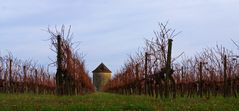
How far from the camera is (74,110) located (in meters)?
12.5

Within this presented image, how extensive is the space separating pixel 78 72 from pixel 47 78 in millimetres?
19287

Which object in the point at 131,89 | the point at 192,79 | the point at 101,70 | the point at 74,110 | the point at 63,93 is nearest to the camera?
the point at 74,110

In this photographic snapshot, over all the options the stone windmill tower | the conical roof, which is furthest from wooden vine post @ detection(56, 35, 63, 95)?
the conical roof

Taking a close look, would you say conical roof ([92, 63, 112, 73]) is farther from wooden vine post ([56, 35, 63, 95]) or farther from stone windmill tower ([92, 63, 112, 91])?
wooden vine post ([56, 35, 63, 95])

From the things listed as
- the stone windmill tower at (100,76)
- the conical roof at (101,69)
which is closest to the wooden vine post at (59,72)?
the stone windmill tower at (100,76)

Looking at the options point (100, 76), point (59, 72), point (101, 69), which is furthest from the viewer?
point (101, 69)

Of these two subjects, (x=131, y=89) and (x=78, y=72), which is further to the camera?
(x=131, y=89)

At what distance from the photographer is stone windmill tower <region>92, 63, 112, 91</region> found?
428ft

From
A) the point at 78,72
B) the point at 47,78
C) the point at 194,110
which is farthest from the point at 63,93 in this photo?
the point at 47,78

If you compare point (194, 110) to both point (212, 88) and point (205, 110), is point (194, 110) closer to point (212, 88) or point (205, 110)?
point (205, 110)

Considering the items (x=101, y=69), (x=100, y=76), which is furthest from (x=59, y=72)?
(x=101, y=69)

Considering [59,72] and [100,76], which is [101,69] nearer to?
[100,76]

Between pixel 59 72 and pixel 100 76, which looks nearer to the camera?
pixel 59 72

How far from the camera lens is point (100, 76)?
439 feet
